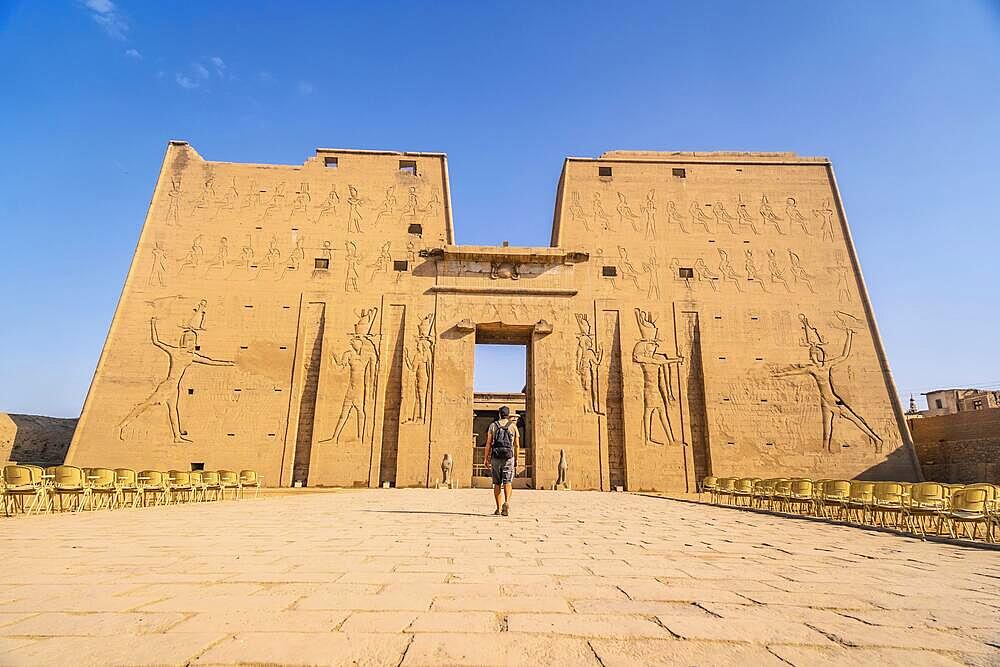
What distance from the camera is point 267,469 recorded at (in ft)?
55.2

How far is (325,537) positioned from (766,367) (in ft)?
57.9

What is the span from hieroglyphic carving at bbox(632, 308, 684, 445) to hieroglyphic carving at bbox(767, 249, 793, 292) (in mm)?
5099

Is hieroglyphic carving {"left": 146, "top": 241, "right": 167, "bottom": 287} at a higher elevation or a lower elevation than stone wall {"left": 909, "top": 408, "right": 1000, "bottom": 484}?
higher

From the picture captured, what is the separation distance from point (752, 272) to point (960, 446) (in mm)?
8559

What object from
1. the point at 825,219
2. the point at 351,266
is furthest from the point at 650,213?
the point at 351,266

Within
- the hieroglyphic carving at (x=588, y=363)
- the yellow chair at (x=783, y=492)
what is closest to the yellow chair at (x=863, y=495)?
the yellow chair at (x=783, y=492)

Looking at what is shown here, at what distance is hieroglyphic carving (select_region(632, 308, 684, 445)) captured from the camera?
17.9m

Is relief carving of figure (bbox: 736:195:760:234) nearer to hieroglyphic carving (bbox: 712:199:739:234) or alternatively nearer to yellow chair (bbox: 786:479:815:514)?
hieroglyphic carving (bbox: 712:199:739:234)

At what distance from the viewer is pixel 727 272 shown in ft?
65.1

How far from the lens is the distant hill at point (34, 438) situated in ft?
56.7

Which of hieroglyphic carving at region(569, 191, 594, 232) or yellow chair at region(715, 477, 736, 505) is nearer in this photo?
yellow chair at region(715, 477, 736, 505)

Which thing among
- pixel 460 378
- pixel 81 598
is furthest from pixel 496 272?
pixel 81 598

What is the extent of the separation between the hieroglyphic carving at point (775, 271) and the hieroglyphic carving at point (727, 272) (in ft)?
4.17

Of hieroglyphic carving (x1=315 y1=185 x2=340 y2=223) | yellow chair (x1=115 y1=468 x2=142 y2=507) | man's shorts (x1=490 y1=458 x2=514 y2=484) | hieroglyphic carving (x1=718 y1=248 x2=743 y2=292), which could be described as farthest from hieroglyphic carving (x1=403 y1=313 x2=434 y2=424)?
hieroglyphic carving (x1=718 y1=248 x2=743 y2=292)
